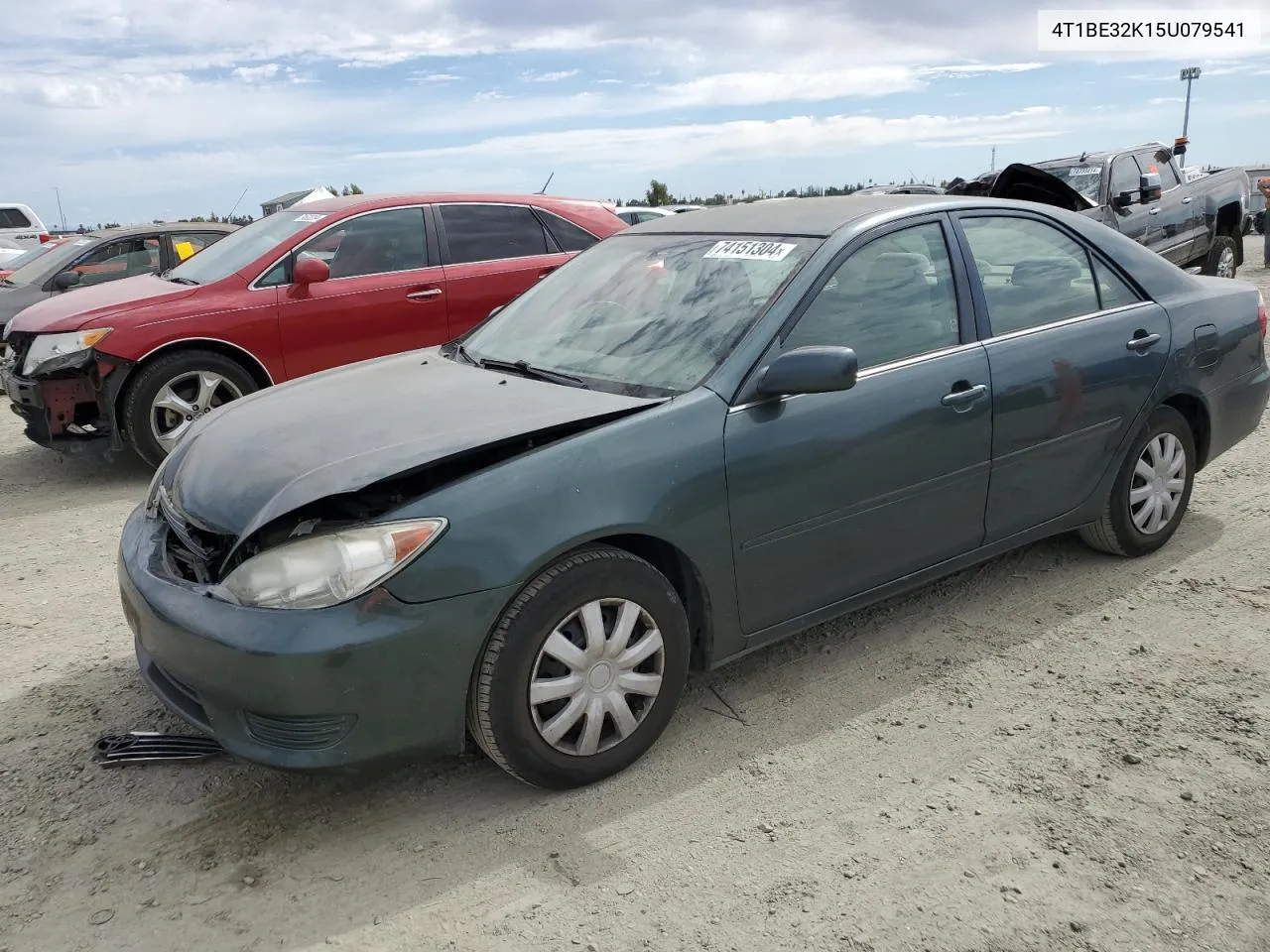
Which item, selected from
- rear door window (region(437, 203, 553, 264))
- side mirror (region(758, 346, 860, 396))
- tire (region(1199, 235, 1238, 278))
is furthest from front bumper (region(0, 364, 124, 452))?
tire (region(1199, 235, 1238, 278))

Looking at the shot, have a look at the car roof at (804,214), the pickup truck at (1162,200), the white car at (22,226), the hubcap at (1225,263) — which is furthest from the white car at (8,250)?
the hubcap at (1225,263)

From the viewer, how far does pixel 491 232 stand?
24.5 feet

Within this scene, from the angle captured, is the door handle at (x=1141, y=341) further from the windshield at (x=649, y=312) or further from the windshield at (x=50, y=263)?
the windshield at (x=50, y=263)

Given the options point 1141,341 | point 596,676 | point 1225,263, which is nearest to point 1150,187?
point 1225,263

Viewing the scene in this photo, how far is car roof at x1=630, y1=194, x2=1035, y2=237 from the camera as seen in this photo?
370 centimetres

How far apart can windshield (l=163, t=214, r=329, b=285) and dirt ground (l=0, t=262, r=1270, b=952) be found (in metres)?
3.48

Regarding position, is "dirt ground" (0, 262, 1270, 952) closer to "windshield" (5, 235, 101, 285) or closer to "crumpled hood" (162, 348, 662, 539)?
"crumpled hood" (162, 348, 662, 539)

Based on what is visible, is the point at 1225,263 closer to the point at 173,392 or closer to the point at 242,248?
the point at 242,248

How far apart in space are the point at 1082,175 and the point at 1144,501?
8.42 meters

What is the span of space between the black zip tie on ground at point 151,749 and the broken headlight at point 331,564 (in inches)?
29.6

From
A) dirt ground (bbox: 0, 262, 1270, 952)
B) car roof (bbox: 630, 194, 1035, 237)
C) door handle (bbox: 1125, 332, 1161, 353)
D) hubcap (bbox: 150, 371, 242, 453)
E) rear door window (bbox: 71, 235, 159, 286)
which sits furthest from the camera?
rear door window (bbox: 71, 235, 159, 286)

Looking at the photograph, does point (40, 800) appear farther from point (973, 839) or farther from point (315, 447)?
point (973, 839)

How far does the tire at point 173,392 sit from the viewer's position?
250 inches

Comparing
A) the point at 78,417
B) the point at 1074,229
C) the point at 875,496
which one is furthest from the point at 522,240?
the point at 875,496
